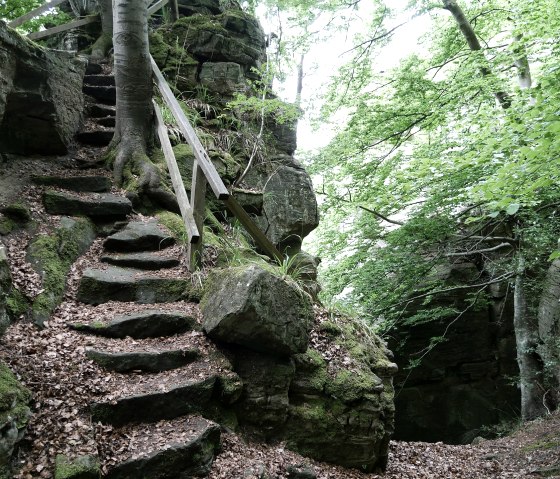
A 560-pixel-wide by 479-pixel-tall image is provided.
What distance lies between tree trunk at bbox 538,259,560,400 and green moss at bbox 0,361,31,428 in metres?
8.99

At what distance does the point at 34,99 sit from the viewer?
20.1ft

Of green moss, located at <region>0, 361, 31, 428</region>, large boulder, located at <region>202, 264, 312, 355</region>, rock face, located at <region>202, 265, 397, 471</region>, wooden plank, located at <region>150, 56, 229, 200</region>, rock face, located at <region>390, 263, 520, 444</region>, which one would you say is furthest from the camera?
rock face, located at <region>390, 263, 520, 444</region>

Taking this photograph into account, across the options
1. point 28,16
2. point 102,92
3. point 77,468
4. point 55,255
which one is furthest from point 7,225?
point 28,16

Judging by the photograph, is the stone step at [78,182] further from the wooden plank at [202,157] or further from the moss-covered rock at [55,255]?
the wooden plank at [202,157]

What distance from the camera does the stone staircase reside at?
10.2 feet

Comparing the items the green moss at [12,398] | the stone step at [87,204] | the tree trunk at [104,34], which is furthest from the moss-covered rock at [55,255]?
the tree trunk at [104,34]

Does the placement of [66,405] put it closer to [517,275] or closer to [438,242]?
[438,242]

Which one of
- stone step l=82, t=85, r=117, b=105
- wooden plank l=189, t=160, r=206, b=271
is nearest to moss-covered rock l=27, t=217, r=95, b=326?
wooden plank l=189, t=160, r=206, b=271

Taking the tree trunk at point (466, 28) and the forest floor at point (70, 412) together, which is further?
the tree trunk at point (466, 28)

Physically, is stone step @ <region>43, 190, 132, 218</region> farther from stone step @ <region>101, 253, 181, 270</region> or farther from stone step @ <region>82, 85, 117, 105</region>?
stone step @ <region>82, 85, 117, 105</region>

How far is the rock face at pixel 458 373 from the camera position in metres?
12.0

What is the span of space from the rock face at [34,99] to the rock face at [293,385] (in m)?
3.73

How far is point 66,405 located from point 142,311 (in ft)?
4.06

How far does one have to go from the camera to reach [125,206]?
5801mm
